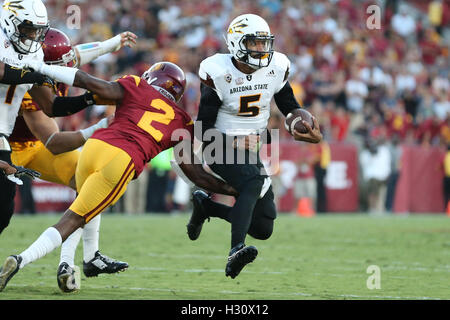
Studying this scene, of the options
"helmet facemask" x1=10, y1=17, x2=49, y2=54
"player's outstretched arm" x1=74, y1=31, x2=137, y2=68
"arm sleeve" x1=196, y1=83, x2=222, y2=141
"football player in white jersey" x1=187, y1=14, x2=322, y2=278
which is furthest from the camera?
"player's outstretched arm" x1=74, y1=31, x2=137, y2=68

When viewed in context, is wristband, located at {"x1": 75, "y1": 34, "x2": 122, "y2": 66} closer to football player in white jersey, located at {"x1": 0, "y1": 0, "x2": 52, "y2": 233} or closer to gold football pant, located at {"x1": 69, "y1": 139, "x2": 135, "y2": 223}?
football player in white jersey, located at {"x1": 0, "y1": 0, "x2": 52, "y2": 233}

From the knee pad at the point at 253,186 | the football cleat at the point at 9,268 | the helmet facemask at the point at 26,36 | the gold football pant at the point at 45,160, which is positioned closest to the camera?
the football cleat at the point at 9,268

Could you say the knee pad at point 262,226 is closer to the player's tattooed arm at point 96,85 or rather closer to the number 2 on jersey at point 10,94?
the player's tattooed arm at point 96,85

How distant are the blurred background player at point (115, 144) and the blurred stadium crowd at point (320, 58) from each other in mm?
8823

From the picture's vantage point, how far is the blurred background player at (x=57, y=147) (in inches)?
239

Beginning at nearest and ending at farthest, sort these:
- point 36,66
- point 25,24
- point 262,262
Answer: point 36,66, point 25,24, point 262,262

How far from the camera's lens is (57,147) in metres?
6.14

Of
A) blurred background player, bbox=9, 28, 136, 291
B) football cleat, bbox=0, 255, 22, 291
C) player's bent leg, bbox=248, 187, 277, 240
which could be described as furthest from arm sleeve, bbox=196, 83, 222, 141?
football cleat, bbox=0, 255, 22, 291

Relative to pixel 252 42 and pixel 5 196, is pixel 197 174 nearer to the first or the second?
pixel 252 42

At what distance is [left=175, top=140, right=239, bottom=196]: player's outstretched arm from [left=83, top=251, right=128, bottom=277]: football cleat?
0.77 metres

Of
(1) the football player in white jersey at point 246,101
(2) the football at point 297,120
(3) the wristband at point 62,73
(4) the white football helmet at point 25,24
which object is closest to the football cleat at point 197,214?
(1) the football player in white jersey at point 246,101

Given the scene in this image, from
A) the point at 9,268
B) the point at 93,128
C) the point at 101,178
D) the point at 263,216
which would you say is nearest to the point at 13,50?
the point at 93,128

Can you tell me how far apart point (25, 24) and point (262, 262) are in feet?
10.6

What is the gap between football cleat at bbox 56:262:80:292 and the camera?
564 centimetres
